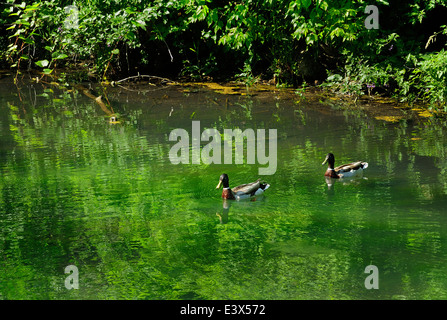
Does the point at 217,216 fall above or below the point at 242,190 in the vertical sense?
below

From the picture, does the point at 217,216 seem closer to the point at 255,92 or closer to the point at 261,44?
the point at 255,92

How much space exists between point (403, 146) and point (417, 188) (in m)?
2.36

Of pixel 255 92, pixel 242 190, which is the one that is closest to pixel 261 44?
pixel 255 92

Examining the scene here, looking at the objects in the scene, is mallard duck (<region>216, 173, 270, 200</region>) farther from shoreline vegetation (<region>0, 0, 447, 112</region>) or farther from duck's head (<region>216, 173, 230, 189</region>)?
shoreline vegetation (<region>0, 0, 447, 112</region>)

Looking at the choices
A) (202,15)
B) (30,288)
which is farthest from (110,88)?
(30,288)

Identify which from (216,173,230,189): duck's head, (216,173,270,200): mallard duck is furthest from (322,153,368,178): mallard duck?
(216,173,230,189): duck's head

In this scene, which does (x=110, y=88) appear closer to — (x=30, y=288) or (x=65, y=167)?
(x=65, y=167)

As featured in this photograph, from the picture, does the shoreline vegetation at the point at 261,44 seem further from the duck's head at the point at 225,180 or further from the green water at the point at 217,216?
the duck's head at the point at 225,180

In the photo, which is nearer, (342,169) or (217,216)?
(217,216)

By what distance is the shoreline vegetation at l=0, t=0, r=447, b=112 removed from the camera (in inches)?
559

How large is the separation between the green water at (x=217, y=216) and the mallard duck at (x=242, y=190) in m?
0.15

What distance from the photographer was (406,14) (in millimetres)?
14438

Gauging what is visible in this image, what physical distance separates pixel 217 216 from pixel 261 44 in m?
9.97

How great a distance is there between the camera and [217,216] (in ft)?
26.7
